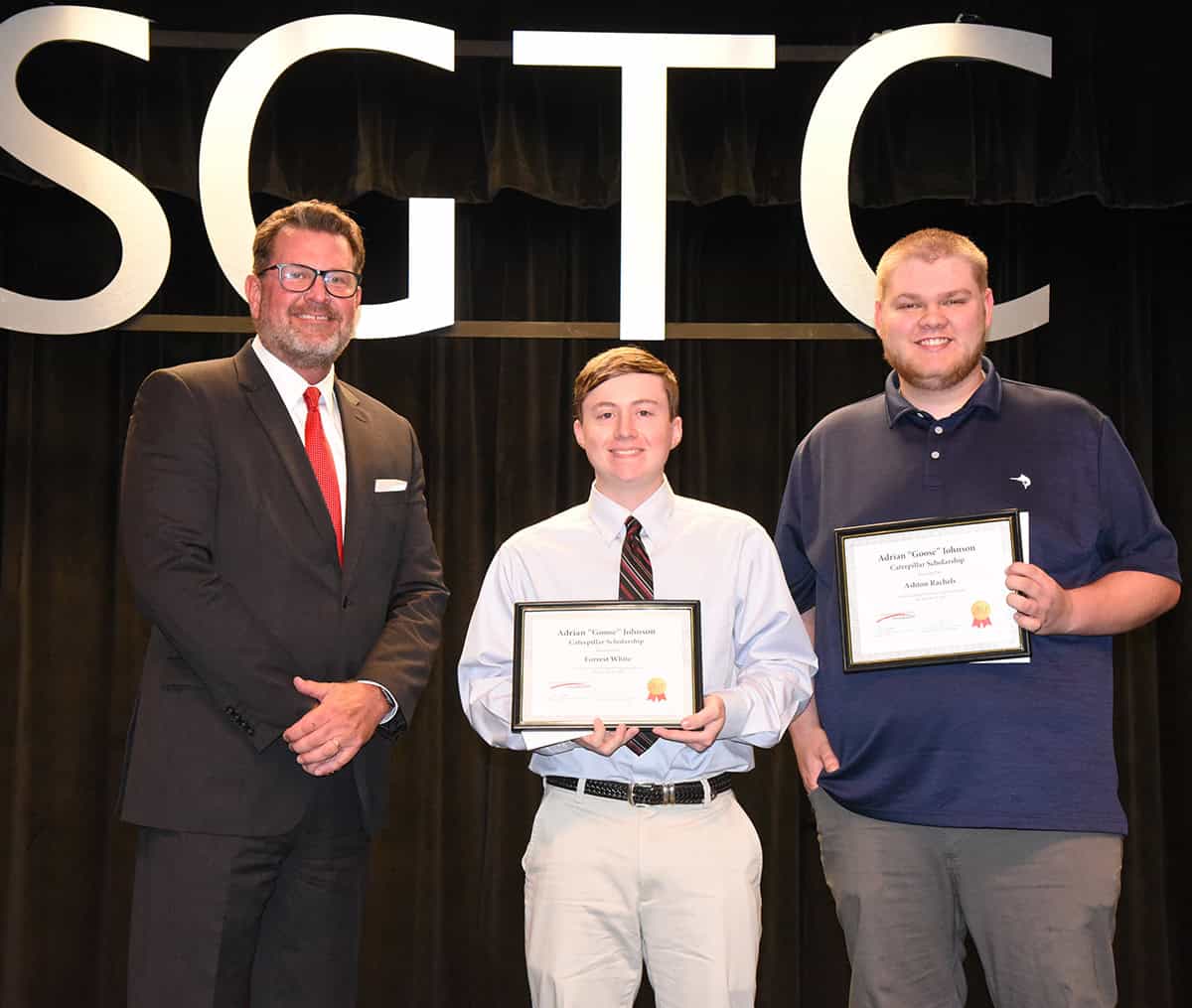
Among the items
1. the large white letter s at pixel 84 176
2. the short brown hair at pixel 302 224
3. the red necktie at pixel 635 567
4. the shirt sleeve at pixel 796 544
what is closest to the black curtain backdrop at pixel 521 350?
the large white letter s at pixel 84 176

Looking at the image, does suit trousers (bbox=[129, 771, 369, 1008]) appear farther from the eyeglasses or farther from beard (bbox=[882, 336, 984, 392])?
beard (bbox=[882, 336, 984, 392])

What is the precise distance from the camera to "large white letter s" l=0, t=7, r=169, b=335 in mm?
4207

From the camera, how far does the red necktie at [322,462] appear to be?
9.39 feet

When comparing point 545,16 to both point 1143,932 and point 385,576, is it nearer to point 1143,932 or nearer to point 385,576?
point 385,576

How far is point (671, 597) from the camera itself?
279 cm

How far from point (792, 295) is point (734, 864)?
2.94 metres

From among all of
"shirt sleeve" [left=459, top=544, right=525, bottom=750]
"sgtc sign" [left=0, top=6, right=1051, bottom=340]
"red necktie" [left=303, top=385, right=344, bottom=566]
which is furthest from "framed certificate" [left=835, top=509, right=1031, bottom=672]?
"sgtc sign" [left=0, top=6, right=1051, bottom=340]

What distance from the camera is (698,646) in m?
2.61

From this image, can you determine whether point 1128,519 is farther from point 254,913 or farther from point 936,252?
point 254,913

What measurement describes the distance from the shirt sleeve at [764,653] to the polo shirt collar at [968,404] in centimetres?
40

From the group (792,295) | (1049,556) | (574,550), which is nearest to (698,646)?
(574,550)

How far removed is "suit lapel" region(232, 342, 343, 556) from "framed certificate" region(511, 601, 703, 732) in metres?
0.49

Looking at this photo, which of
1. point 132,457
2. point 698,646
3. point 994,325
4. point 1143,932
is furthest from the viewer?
point 1143,932

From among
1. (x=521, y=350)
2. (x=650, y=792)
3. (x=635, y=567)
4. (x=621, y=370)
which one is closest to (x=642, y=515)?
(x=635, y=567)
